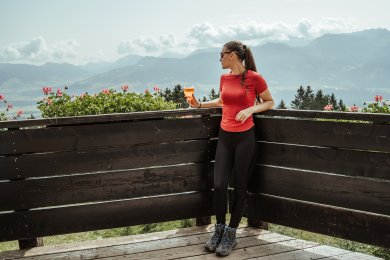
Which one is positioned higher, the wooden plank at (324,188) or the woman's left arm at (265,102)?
the woman's left arm at (265,102)

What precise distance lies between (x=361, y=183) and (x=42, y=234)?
320cm

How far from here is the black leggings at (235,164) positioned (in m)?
4.51

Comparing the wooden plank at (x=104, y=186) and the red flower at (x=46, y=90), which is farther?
the red flower at (x=46, y=90)

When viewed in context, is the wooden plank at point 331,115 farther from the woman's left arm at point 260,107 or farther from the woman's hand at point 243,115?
the woman's hand at point 243,115

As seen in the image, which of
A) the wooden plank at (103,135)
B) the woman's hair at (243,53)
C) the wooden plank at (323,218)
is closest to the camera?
the wooden plank at (323,218)

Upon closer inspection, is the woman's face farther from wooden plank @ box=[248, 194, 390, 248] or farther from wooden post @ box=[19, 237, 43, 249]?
wooden post @ box=[19, 237, 43, 249]

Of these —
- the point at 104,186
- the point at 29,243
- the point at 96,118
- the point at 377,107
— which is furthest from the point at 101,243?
the point at 377,107

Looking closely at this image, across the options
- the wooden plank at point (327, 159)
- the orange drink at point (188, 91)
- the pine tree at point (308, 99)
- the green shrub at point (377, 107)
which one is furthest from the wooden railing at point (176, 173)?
the pine tree at point (308, 99)

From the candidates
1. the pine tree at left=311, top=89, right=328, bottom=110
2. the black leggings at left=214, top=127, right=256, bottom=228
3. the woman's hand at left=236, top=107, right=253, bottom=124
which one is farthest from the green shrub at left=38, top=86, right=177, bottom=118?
the pine tree at left=311, top=89, right=328, bottom=110

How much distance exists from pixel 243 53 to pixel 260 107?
0.56 meters

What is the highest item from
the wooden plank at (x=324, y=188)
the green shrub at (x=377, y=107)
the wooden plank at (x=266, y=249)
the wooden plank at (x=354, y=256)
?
the green shrub at (x=377, y=107)

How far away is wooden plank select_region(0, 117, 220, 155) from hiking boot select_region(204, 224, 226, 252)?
3.43ft

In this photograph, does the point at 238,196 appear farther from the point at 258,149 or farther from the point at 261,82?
the point at 261,82

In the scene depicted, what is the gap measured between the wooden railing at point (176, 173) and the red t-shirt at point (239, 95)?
49cm
